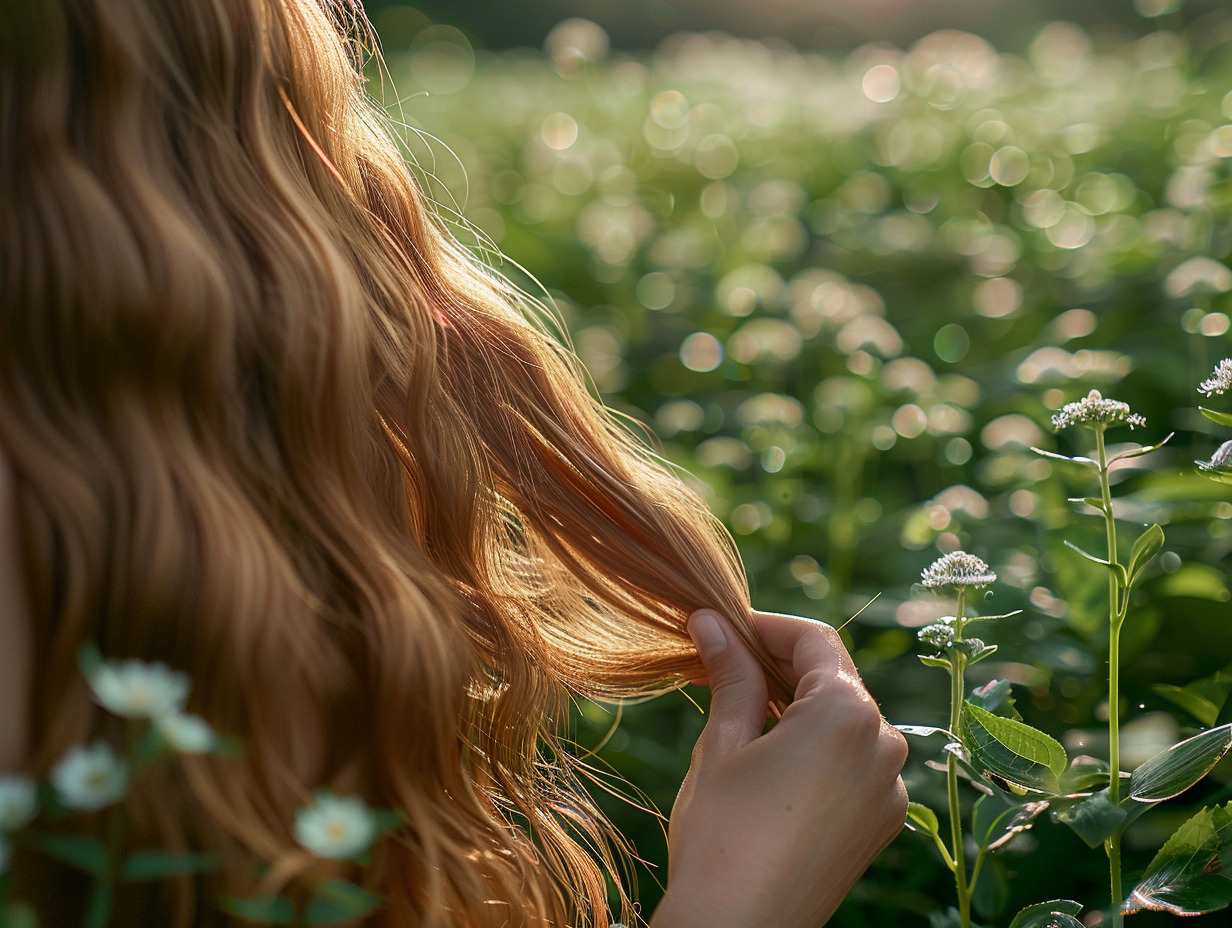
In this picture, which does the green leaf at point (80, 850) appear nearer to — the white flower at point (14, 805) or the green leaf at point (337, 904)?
the white flower at point (14, 805)

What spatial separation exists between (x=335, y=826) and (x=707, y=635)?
0.44m

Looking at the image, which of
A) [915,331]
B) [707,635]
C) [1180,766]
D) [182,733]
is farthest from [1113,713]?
[915,331]

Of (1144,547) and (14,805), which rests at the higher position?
(1144,547)

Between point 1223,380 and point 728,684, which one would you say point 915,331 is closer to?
point 1223,380

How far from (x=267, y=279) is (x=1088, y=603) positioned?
113 centimetres

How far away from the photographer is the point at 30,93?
2.69ft

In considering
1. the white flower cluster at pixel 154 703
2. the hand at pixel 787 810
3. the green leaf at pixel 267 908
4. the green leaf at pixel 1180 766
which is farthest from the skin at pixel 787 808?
the white flower cluster at pixel 154 703

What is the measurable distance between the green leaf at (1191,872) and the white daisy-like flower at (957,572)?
0.29m

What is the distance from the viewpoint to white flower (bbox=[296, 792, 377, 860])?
26.7 inches

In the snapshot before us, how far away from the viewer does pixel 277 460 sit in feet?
2.90

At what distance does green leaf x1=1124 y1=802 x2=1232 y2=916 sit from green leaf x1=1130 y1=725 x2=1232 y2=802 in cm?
4

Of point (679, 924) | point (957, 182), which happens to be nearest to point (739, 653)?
point (679, 924)

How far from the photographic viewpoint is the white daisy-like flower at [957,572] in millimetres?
992

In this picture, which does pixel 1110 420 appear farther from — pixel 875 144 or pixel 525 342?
pixel 875 144
